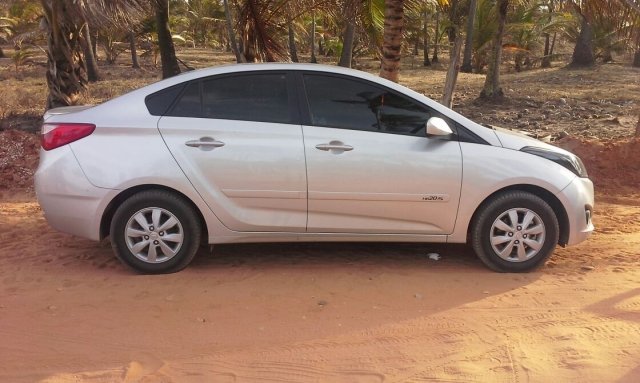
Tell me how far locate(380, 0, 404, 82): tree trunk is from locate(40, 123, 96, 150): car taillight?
5.29 metres

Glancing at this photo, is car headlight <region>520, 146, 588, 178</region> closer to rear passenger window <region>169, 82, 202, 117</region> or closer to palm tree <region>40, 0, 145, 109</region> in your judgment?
rear passenger window <region>169, 82, 202, 117</region>

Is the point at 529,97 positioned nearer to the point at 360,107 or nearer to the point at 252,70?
the point at 360,107

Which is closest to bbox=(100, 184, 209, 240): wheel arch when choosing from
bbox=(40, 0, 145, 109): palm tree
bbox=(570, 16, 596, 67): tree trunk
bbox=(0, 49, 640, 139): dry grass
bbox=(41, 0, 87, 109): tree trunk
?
bbox=(40, 0, 145, 109): palm tree

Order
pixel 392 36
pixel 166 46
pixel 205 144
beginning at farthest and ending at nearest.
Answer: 1. pixel 166 46
2. pixel 392 36
3. pixel 205 144

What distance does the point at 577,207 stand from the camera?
16.4 ft

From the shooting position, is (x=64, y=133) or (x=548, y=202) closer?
(x=64, y=133)

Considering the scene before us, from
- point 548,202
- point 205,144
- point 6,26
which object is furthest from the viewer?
point 6,26

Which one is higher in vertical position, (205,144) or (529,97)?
(205,144)

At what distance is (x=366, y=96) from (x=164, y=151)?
174 centimetres

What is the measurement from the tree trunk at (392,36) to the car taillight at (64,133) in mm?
5289

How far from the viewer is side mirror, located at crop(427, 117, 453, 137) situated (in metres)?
4.82

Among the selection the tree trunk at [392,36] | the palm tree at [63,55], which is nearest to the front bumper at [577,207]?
the tree trunk at [392,36]

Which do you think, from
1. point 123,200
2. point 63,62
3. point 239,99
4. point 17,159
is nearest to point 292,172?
point 239,99

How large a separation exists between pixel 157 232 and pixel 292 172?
121 centimetres
